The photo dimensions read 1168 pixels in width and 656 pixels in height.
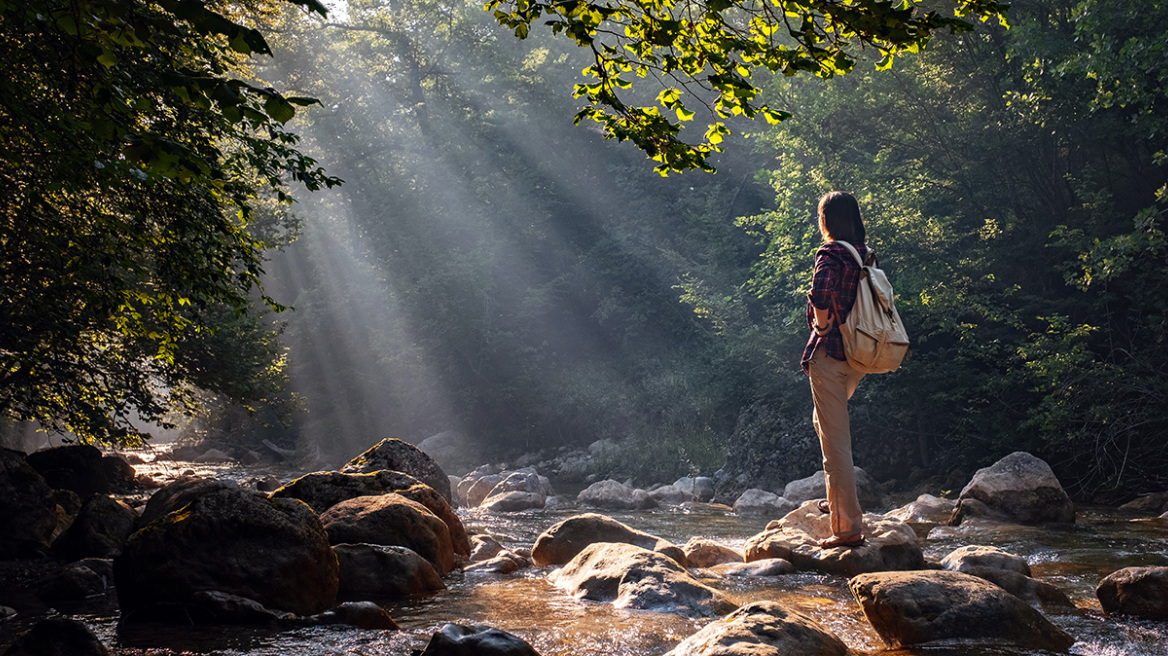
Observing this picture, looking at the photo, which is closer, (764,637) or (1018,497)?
(764,637)

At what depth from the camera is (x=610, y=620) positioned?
4672 millimetres

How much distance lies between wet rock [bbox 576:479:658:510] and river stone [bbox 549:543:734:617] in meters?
7.85

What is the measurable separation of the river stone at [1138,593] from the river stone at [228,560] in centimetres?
488

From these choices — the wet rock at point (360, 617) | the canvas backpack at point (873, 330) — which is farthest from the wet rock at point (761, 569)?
the wet rock at point (360, 617)

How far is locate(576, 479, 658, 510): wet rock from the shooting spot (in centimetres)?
1384

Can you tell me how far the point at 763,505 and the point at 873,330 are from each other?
7.76m

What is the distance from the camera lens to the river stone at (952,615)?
3984mm


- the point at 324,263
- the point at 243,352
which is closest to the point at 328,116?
the point at 324,263

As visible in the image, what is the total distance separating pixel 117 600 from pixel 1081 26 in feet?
39.9

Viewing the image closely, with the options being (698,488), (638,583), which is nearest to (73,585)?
(638,583)

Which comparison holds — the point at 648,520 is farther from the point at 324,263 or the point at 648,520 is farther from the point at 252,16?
the point at 324,263

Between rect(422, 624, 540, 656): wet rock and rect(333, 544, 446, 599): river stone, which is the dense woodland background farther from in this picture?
rect(422, 624, 540, 656): wet rock

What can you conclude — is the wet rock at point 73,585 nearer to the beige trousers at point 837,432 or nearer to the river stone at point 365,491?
the river stone at point 365,491

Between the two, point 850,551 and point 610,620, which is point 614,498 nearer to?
point 850,551
